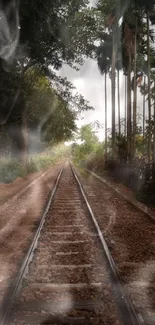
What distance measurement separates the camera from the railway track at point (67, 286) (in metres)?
4.37

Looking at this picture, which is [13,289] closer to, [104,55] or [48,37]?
[48,37]

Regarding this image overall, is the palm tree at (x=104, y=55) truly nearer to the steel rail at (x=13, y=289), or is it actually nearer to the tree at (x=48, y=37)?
the tree at (x=48, y=37)

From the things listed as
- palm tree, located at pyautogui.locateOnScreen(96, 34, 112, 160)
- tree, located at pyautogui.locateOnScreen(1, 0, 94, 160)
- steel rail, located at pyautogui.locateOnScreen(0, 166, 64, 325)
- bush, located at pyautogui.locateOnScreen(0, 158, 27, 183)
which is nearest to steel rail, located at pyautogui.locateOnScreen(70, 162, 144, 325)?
steel rail, located at pyautogui.locateOnScreen(0, 166, 64, 325)

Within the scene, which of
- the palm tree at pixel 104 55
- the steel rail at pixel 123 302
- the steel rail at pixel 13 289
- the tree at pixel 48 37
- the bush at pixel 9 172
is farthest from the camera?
the palm tree at pixel 104 55

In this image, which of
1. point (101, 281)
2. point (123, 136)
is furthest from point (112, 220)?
point (123, 136)

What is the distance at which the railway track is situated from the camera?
437cm

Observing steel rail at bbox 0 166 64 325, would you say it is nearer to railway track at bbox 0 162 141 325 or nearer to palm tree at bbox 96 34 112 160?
railway track at bbox 0 162 141 325

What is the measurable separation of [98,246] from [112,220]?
3.16 m

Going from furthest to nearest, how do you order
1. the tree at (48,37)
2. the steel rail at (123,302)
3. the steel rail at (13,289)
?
1. the tree at (48,37)
2. the steel rail at (13,289)
3. the steel rail at (123,302)

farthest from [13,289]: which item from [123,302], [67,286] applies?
[123,302]

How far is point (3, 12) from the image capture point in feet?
43.5

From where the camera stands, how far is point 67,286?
17.6 ft

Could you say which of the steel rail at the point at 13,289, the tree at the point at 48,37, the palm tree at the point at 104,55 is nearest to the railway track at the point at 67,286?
the steel rail at the point at 13,289

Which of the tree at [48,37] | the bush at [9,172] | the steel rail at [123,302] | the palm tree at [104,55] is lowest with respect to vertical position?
the steel rail at [123,302]
